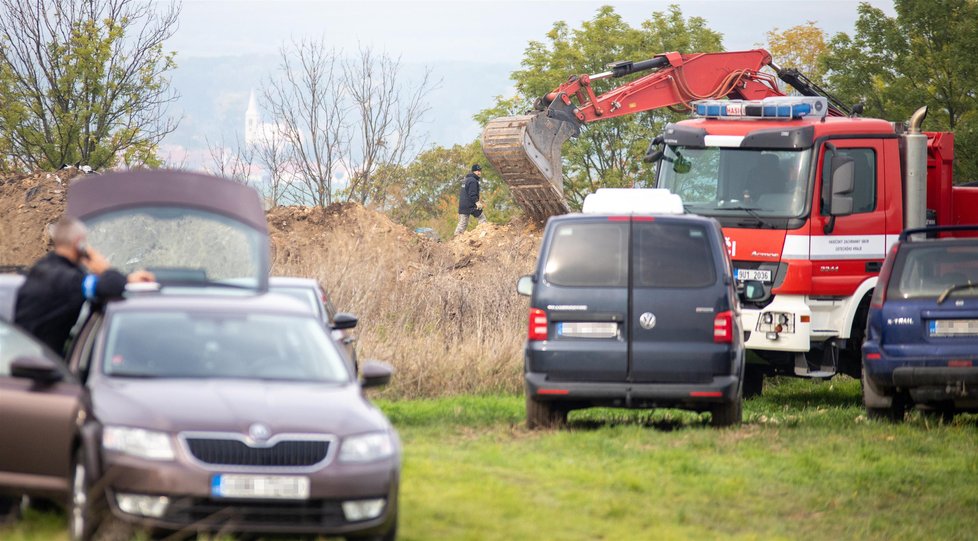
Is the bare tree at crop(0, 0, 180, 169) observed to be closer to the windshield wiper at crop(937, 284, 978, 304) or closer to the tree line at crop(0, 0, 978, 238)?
the tree line at crop(0, 0, 978, 238)

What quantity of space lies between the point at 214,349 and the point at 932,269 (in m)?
8.26

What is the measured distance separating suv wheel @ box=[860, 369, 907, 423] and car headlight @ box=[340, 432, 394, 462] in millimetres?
7830

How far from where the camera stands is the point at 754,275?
17016 millimetres

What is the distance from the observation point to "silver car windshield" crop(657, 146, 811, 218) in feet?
55.9

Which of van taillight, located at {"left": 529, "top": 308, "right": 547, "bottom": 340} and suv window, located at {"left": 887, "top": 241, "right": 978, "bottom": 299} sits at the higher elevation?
suv window, located at {"left": 887, "top": 241, "right": 978, "bottom": 299}

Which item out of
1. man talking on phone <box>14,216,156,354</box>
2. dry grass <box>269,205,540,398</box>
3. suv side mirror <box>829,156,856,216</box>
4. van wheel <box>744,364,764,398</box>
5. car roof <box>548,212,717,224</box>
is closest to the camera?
man talking on phone <box>14,216,156,354</box>

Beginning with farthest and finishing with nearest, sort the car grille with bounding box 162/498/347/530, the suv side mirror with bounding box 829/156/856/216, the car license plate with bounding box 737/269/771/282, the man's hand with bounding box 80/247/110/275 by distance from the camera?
the car license plate with bounding box 737/269/771/282, the suv side mirror with bounding box 829/156/856/216, the man's hand with bounding box 80/247/110/275, the car grille with bounding box 162/498/347/530

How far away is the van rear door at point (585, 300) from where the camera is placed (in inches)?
514

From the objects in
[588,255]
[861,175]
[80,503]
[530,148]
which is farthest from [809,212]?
[530,148]

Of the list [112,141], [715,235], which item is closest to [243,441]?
[715,235]

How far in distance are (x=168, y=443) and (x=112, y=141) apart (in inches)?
1010

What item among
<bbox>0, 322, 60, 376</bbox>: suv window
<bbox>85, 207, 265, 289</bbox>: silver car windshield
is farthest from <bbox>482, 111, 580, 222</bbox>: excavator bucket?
<bbox>0, 322, 60, 376</bbox>: suv window

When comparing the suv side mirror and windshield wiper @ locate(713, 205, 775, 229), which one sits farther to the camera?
windshield wiper @ locate(713, 205, 775, 229)

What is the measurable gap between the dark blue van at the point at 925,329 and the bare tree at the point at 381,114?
22.0 metres
